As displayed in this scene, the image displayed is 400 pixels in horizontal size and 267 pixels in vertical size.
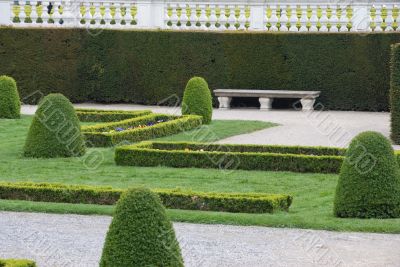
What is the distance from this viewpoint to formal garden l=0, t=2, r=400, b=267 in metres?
10.9

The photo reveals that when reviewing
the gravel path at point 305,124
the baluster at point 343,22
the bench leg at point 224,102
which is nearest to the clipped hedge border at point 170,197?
the gravel path at point 305,124

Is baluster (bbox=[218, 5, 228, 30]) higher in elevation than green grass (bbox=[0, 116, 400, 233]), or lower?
lower

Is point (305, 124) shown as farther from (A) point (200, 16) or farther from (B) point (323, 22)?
(A) point (200, 16)

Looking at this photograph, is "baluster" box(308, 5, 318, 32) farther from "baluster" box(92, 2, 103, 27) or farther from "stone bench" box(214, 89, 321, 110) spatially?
"baluster" box(92, 2, 103, 27)

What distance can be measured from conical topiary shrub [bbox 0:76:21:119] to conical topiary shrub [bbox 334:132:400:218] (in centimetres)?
1069

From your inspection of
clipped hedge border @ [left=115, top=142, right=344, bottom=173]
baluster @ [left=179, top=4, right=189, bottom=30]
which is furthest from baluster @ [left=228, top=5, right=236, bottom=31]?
clipped hedge border @ [left=115, top=142, right=344, bottom=173]

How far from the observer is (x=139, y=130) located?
1744 centimetres

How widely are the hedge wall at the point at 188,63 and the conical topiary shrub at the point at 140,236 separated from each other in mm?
16915

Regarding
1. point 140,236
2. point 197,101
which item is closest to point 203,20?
point 197,101

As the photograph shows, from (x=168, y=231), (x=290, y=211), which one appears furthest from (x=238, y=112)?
(x=168, y=231)

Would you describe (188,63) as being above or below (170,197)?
below

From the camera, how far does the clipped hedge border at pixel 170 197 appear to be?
1146cm

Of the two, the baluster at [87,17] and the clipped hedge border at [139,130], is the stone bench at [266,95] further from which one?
the clipped hedge border at [139,130]

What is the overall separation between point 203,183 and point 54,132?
9.84 feet
